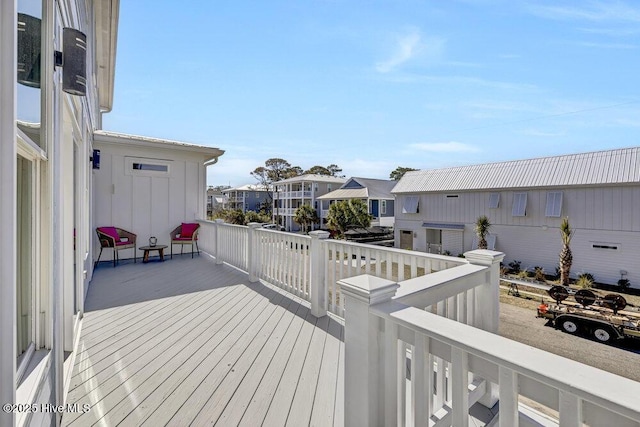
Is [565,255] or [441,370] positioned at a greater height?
[441,370]

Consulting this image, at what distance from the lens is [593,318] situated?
7.67 m

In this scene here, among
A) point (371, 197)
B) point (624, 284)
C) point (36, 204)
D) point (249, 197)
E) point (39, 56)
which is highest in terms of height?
point (249, 197)

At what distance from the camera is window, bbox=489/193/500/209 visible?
1602cm

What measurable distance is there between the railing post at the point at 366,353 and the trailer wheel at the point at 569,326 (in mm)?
9712

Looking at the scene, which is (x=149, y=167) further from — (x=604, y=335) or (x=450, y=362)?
(x=604, y=335)

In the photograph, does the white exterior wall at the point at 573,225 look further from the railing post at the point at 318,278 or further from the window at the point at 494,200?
the railing post at the point at 318,278

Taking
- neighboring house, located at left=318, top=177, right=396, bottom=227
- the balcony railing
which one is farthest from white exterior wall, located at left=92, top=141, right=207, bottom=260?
neighboring house, located at left=318, top=177, right=396, bottom=227

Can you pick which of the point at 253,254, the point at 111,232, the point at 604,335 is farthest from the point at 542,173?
the point at 111,232

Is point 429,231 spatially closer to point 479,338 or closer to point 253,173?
point 479,338

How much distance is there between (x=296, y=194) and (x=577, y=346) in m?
24.8

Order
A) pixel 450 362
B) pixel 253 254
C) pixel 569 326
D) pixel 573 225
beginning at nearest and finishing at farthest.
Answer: pixel 450 362, pixel 253 254, pixel 569 326, pixel 573 225

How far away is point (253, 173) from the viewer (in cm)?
3712

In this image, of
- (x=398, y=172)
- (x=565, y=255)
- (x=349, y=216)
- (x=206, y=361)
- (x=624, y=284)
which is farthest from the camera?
(x=398, y=172)

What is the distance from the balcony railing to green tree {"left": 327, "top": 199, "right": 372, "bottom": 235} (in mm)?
19676
